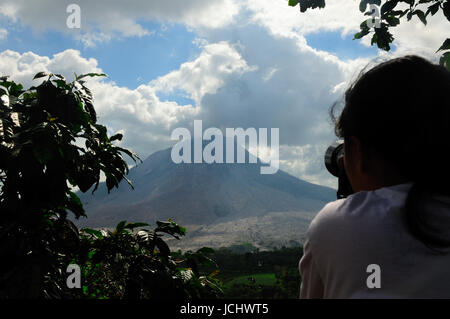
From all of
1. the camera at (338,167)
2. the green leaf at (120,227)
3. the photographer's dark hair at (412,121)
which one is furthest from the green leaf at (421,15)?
the green leaf at (120,227)

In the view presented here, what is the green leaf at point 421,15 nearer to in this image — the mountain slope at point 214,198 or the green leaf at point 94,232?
the green leaf at point 94,232

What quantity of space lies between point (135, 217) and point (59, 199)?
11201 centimetres

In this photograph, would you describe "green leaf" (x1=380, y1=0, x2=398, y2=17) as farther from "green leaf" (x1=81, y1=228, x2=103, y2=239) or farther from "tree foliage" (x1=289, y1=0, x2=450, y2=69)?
"green leaf" (x1=81, y1=228, x2=103, y2=239)

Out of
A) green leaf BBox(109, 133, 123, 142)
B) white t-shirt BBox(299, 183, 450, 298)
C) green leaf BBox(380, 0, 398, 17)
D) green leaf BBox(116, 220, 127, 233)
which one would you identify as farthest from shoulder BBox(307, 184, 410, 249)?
green leaf BBox(380, 0, 398, 17)

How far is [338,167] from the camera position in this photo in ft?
3.74

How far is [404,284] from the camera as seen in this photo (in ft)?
2.28

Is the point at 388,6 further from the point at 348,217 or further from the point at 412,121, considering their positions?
the point at 348,217

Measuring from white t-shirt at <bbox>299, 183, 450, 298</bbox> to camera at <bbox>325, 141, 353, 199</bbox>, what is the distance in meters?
0.32

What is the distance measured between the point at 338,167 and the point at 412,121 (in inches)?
15.0

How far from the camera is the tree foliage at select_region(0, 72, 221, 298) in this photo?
1678 millimetres

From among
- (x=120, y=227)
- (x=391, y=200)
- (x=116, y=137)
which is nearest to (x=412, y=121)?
(x=391, y=200)

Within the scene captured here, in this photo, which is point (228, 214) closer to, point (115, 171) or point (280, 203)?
point (280, 203)

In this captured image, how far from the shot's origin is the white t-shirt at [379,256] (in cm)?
69

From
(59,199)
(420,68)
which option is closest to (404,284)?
(420,68)
